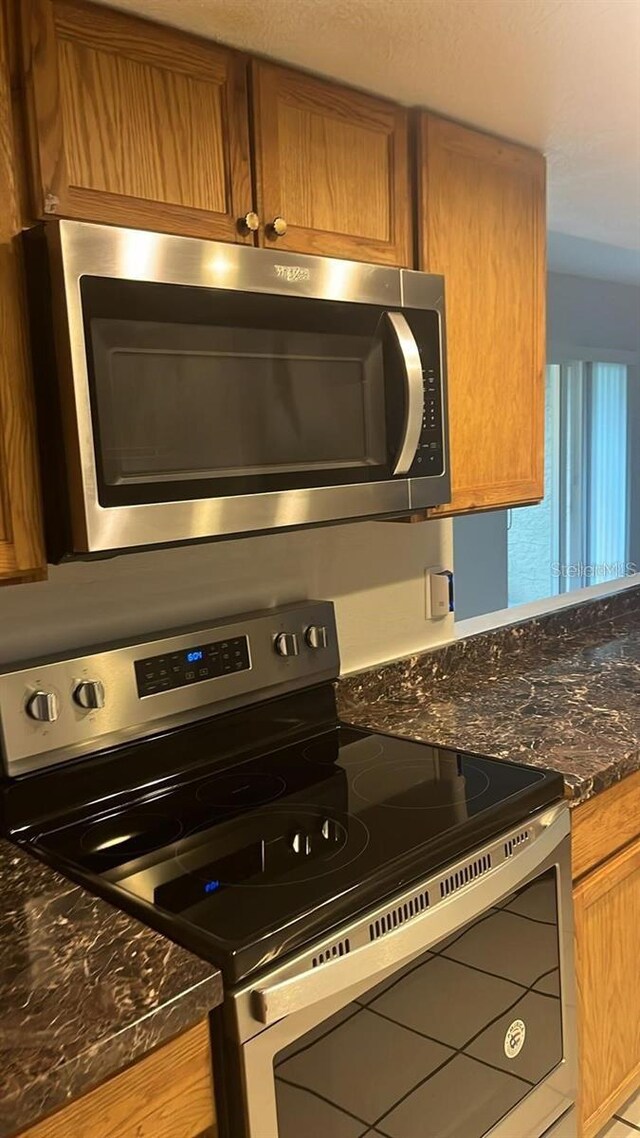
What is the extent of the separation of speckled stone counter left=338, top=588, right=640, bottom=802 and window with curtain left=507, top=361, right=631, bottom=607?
235 centimetres

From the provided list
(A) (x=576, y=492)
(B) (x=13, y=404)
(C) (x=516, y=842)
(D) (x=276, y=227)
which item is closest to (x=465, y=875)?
(C) (x=516, y=842)

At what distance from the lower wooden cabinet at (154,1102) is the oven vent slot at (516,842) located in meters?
0.56

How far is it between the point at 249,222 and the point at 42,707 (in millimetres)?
843

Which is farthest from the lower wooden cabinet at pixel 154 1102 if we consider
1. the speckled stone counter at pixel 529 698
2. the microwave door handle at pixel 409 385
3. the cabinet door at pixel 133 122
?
the cabinet door at pixel 133 122

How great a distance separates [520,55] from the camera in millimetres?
1497

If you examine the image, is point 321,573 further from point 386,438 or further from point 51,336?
point 51,336

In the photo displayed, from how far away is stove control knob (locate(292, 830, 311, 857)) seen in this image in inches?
50.8

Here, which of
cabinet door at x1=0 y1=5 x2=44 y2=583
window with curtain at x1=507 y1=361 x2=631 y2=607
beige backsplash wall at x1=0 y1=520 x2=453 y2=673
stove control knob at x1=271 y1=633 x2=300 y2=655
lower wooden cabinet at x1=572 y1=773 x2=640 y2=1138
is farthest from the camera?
window with curtain at x1=507 y1=361 x2=631 y2=607

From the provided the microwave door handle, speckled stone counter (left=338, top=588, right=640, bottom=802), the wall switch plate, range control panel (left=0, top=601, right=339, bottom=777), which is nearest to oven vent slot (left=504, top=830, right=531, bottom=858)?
speckled stone counter (left=338, top=588, right=640, bottom=802)

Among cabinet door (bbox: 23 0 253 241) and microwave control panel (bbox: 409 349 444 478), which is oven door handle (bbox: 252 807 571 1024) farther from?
cabinet door (bbox: 23 0 253 241)

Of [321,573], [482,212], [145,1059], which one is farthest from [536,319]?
[145,1059]

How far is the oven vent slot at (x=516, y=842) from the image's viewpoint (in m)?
1.37

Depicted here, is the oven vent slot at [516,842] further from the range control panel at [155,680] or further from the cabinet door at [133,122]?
the cabinet door at [133,122]

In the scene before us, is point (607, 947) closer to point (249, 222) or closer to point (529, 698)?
point (529, 698)
